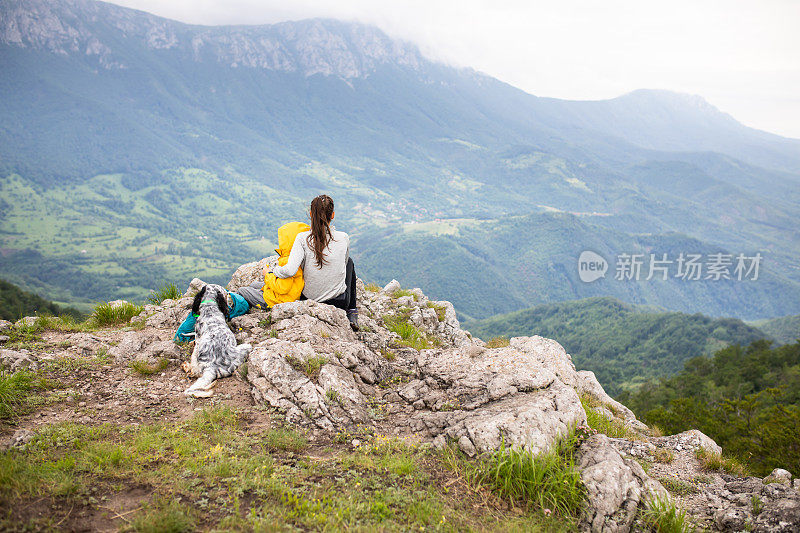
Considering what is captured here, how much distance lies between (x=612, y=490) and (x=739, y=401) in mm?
45100

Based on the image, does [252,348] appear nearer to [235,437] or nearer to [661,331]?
[235,437]

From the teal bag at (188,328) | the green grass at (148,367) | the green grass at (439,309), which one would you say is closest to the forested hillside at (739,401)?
the green grass at (439,309)

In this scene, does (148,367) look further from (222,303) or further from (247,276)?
(247,276)

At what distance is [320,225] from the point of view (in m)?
7.25

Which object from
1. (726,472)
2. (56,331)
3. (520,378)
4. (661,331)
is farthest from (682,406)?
(661,331)

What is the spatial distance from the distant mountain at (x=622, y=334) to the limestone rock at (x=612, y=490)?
104518mm

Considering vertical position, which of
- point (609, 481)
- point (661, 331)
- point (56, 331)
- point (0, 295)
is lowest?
point (661, 331)

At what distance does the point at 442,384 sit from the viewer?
673 centimetres

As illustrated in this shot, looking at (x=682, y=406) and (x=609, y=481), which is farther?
(x=682, y=406)

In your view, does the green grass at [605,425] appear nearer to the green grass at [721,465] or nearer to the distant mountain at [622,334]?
the green grass at [721,465]

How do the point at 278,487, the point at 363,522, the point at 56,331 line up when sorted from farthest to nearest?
the point at 56,331
the point at 278,487
the point at 363,522

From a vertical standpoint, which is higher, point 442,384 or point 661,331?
point 442,384

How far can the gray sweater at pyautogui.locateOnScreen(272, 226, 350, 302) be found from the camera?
7383 mm

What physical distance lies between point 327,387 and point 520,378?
2.97 m
